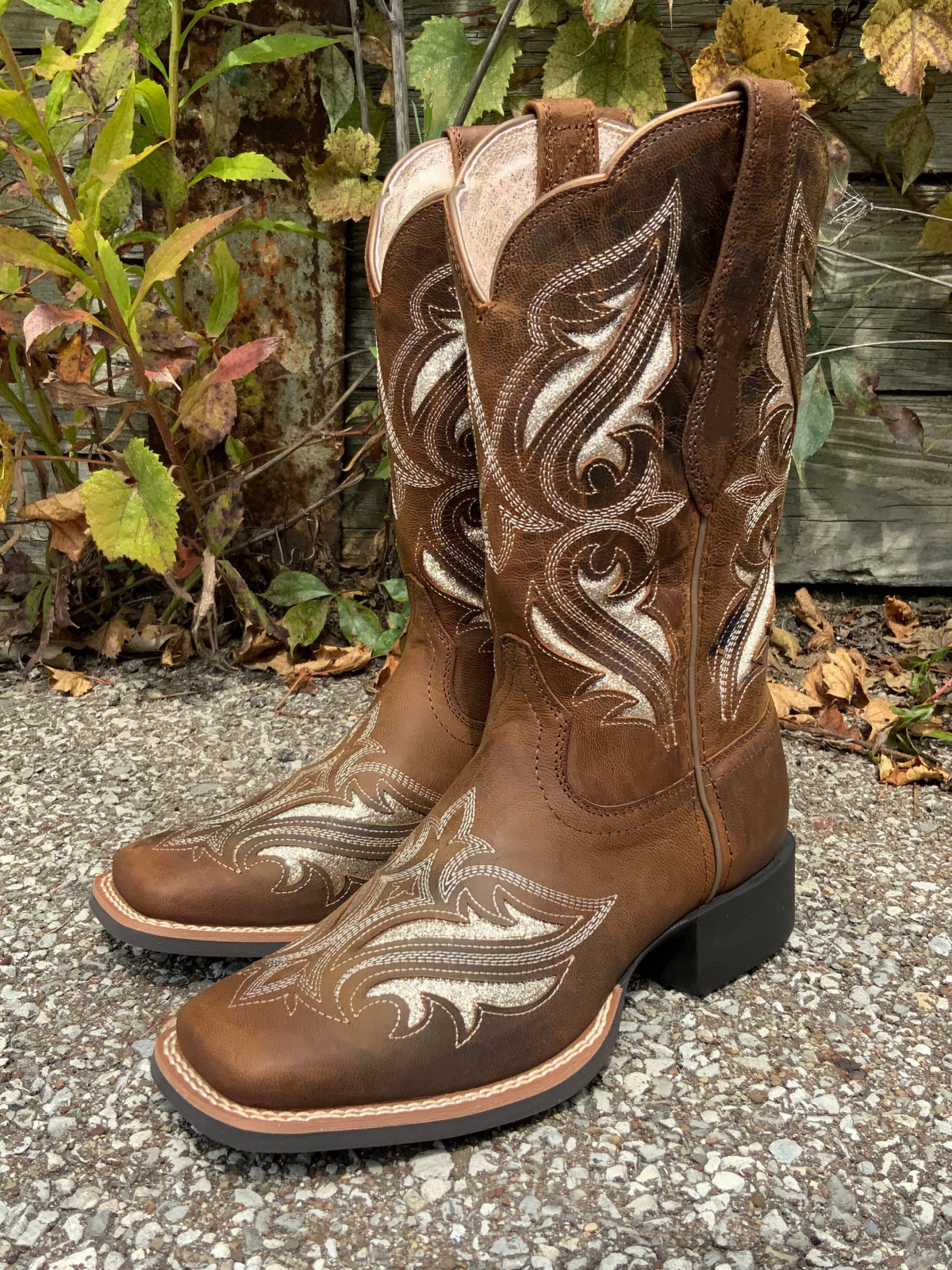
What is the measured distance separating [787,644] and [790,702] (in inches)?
10.8

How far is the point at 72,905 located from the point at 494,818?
66 cm

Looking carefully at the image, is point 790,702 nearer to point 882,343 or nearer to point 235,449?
point 882,343

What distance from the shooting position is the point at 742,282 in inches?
37.3

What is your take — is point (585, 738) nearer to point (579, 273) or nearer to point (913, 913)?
point (579, 273)

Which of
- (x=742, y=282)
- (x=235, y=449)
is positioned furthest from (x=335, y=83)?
(x=742, y=282)

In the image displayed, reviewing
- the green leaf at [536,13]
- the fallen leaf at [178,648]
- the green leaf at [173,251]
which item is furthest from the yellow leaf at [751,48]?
the fallen leaf at [178,648]

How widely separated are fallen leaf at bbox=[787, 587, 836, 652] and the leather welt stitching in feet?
4.58

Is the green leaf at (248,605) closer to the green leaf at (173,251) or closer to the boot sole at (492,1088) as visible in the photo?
the green leaf at (173,251)

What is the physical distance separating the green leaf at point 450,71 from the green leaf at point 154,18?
44 cm

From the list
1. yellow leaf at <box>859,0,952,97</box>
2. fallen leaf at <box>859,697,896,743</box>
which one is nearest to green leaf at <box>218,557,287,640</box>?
fallen leaf at <box>859,697,896,743</box>

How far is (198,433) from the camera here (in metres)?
1.86

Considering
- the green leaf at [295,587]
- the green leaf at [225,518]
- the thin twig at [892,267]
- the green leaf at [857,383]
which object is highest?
the thin twig at [892,267]

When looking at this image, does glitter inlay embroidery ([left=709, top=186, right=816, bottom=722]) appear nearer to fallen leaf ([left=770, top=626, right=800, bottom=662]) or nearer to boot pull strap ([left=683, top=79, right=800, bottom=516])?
boot pull strap ([left=683, top=79, right=800, bottom=516])

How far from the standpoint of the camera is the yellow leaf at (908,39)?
1719 mm
